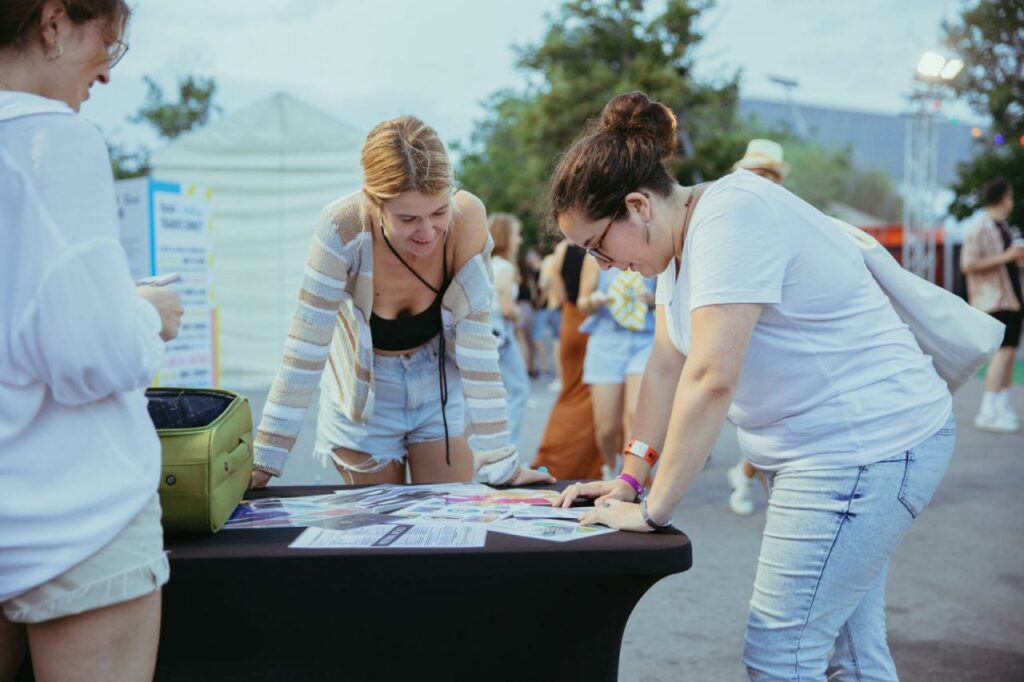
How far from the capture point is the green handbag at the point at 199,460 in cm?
157

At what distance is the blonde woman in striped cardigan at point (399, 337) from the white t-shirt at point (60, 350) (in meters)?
1.04

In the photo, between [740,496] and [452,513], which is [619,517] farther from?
[740,496]

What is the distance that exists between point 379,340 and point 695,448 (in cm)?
109

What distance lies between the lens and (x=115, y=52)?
1236 mm

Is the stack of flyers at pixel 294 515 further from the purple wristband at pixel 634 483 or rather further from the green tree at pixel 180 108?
the green tree at pixel 180 108

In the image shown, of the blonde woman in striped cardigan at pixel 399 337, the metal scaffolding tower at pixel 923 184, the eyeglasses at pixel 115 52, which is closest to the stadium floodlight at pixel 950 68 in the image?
the metal scaffolding tower at pixel 923 184

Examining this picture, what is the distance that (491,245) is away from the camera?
255 centimetres

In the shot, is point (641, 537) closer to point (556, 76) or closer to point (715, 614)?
point (715, 614)

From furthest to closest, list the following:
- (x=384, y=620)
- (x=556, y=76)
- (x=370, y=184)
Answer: (x=556, y=76) → (x=370, y=184) → (x=384, y=620)

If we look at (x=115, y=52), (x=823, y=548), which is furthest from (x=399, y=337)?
(x=115, y=52)

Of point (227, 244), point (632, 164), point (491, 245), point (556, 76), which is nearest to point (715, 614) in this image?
point (491, 245)

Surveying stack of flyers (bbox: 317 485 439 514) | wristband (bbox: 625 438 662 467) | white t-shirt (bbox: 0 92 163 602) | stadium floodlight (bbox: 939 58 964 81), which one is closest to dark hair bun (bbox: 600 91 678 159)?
wristband (bbox: 625 438 662 467)

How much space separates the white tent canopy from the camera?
8.39 meters

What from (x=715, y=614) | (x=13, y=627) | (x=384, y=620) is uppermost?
(x=13, y=627)
